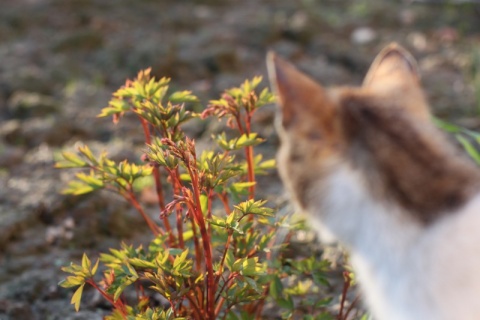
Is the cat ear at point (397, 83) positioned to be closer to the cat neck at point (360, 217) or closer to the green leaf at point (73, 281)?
the cat neck at point (360, 217)

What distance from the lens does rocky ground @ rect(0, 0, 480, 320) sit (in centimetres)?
283

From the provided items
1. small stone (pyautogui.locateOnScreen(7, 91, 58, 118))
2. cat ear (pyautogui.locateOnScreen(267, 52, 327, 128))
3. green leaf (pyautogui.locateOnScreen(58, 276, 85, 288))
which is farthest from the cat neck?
small stone (pyautogui.locateOnScreen(7, 91, 58, 118))

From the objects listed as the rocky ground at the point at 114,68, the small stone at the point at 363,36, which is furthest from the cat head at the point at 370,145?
the small stone at the point at 363,36

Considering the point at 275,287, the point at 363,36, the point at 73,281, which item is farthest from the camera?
the point at 363,36

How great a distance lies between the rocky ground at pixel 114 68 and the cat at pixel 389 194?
117 cm

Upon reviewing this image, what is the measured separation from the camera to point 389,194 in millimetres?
1441

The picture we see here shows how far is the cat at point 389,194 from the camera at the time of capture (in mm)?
1406

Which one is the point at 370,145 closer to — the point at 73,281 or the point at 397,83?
the point at 397,83

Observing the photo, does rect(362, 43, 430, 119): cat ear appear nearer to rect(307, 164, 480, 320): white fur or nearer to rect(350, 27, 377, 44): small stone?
rect(307, 164, 480, 320): white fur

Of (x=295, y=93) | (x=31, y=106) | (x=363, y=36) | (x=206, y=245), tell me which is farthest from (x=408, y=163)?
(x=363, y=36)

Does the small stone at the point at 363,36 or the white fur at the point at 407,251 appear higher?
the small stone at the point at 363,36

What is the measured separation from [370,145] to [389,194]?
105 mm

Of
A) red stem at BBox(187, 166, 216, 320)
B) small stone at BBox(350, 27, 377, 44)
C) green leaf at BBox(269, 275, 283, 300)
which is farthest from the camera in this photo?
small stone at BBox(350, 27, 377, 44)

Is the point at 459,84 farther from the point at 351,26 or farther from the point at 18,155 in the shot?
the point at 18,155
